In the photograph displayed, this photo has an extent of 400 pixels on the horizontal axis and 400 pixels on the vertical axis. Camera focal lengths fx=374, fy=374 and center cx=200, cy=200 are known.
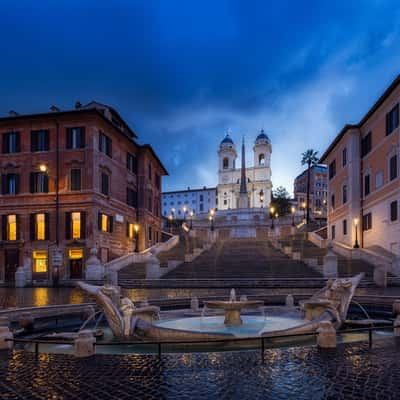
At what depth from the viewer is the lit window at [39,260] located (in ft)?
109

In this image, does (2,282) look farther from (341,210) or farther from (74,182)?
(341,210)

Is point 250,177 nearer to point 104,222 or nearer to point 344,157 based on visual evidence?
point 344,157

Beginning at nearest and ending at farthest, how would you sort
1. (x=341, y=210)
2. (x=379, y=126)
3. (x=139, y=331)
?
(x=139, y=331) → (x=379, y=126) → (x=341, y=210)

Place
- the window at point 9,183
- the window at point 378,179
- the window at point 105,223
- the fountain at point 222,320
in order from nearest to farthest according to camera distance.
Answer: the fountain at point 222,320
the window at point 378,179
the window at point 105,223
the window at point 9,183

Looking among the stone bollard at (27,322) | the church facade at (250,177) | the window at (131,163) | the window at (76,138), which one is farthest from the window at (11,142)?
the church facade at (250,177)

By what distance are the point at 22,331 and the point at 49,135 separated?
26.4 meters

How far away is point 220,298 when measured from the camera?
16.4 metres

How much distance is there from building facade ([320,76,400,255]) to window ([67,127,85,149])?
24845 mm

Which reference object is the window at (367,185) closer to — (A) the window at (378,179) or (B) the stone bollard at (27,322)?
(A) the window at (378,179)

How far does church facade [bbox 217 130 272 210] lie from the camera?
12512 centimetres

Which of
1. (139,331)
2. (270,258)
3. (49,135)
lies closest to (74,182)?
(49,135)

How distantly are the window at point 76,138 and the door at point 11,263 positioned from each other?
35.5ft

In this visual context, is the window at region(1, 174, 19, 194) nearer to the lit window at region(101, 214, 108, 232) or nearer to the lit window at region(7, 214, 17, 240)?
the lit window at region(7, 214, 17, 240)

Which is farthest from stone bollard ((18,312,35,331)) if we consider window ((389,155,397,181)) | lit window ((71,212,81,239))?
window ((389,155,397,181))
